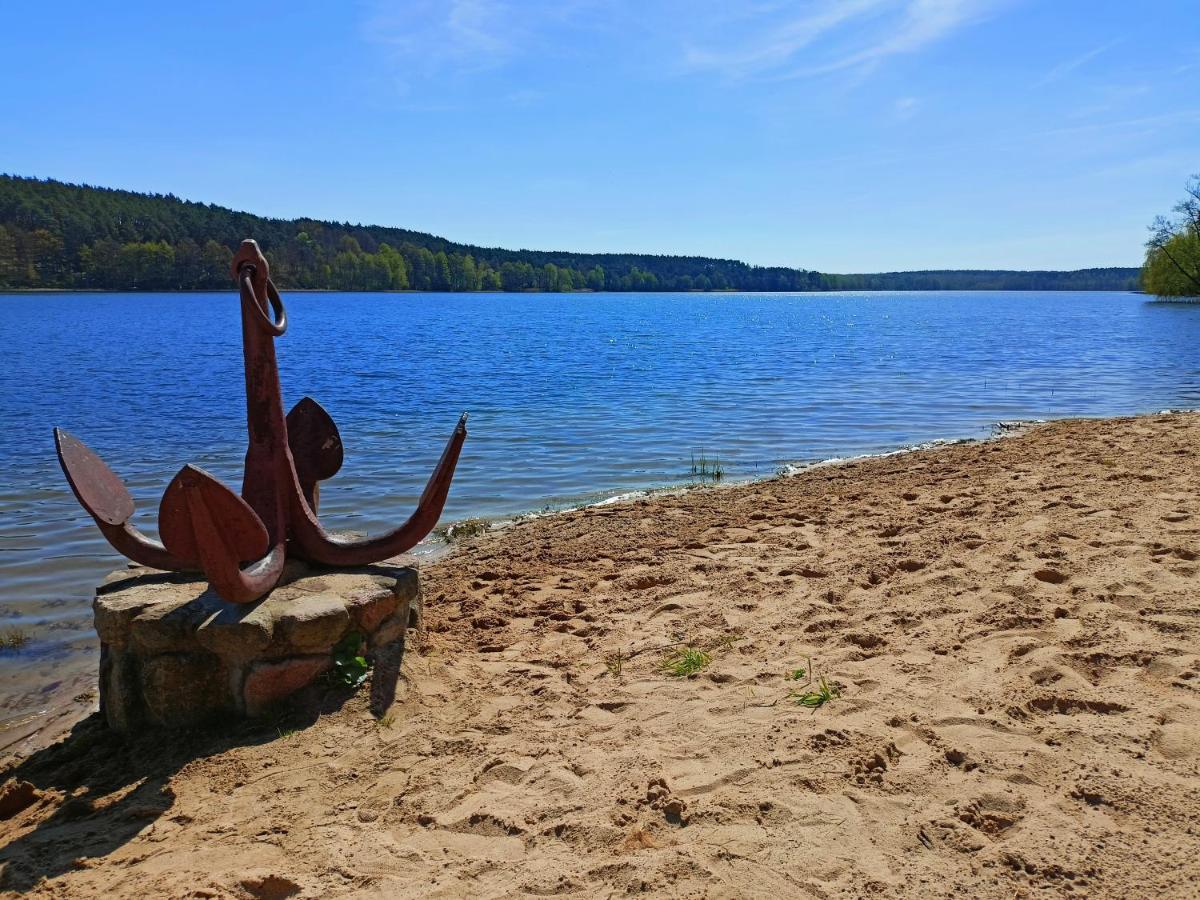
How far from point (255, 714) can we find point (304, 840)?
40.5 inches

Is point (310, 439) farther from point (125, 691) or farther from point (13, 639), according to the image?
point (13, 639)

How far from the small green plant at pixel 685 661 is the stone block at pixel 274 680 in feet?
5.27

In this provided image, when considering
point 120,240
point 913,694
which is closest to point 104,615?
point 913,694

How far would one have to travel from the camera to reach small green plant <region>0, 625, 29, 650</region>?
5.37 metres

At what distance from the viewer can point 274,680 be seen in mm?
3721

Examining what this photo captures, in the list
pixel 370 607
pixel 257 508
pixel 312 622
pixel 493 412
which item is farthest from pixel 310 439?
pixel 493 412

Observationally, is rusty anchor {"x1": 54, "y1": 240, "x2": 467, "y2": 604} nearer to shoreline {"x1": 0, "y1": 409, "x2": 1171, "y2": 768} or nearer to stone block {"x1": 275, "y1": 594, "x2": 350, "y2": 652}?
stone block {"x1": 275, "y1": 594, "x2": 350, "y2": 652}

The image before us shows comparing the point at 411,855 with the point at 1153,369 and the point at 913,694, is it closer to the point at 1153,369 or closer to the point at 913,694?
the point at 913,694

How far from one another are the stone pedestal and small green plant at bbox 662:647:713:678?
1.31 metres

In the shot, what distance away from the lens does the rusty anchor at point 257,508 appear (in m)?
3.39

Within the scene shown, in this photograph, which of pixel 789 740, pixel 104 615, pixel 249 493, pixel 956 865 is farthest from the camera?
pixel 249 493

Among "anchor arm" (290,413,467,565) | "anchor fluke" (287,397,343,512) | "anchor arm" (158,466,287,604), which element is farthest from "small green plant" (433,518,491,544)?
"anchor arm" (158,466,287,604)

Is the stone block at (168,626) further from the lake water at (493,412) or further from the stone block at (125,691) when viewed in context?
the lake water at (493,412)

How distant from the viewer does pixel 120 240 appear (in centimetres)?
10238
